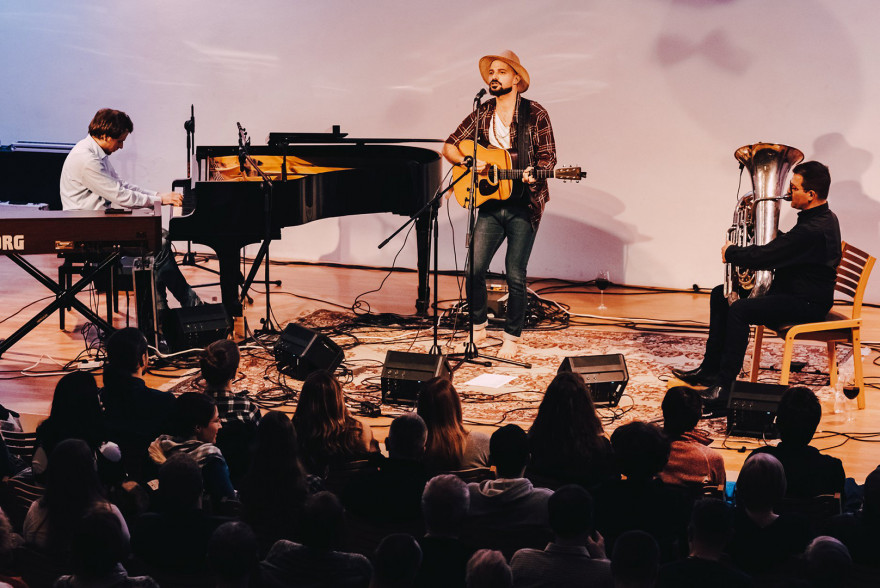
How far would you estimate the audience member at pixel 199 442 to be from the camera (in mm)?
3662

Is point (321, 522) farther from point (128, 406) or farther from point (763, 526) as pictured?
point (128, 406)

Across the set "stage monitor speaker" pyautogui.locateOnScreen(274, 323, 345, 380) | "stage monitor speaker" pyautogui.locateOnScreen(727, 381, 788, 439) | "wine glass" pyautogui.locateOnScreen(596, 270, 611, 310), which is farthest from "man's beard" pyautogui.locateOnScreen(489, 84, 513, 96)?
"stage monitor speaker" pyautogui.locateOnScreen(727, 381, 788, 439)

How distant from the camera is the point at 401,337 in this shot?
7.72 meters

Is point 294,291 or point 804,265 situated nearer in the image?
point 804,265

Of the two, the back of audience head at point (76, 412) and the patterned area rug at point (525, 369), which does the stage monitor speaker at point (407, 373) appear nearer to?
the patterned area rug at point (525, 369)

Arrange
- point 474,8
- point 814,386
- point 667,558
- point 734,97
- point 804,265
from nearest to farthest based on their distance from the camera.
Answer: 1. point 667,558
2. point 804,265
3. point 814,386
4. point 734,97
5. point 474,8

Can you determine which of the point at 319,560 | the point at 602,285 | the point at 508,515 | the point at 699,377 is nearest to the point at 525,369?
the point at 699,377

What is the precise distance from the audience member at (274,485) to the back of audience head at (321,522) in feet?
1.17

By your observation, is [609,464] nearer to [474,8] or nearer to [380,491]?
[380,491]

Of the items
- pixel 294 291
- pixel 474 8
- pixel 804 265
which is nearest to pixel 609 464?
pixel 804 265

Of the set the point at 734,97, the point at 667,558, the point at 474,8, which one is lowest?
the point at 667,558

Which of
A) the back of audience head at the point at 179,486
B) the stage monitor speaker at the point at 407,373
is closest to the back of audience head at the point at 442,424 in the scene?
the back of audience head at the point at 179,486

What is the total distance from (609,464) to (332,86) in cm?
783

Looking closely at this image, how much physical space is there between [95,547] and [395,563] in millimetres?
822
